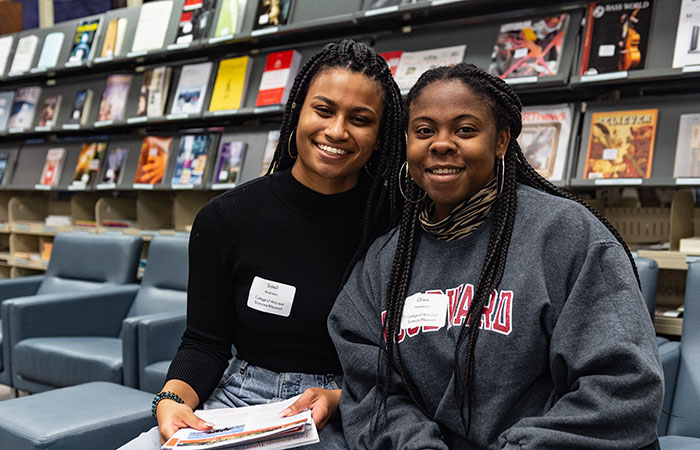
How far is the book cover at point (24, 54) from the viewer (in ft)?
15.8

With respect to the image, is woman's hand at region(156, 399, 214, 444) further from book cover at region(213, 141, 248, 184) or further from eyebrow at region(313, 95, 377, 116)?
book cover at region(213, 141, 248, 184)

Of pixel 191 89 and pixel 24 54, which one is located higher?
pixel 24 54

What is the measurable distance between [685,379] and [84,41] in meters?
4.32

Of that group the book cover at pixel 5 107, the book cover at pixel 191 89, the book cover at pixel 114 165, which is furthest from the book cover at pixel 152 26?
the book cover at pixel 5 107

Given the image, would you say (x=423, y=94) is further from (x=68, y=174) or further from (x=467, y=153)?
(x=68, y=174)

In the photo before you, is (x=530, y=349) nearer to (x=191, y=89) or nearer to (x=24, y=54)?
(x=191, y=89)

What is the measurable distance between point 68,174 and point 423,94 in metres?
4.05

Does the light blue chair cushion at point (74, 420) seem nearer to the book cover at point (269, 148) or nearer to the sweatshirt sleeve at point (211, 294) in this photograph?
the sweatshirt sleeve at point (211, 294)

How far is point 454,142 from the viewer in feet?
3.57

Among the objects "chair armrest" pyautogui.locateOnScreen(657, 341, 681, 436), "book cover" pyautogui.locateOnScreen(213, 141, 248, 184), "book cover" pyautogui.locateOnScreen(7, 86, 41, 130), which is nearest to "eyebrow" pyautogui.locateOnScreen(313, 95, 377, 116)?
"chair armrest" pyautogui.locateOnScreen(657, 341, 681, 436)

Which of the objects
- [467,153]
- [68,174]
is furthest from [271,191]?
[68,174]

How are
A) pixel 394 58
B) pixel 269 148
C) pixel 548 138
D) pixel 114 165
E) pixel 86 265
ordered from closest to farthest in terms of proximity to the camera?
pixel 548 138
pixel 394 58
pixel 86 265
pixel 269 148
pixel 114 165

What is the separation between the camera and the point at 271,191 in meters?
1.44

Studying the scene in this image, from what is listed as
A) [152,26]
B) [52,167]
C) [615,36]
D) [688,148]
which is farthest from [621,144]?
[52,167]
